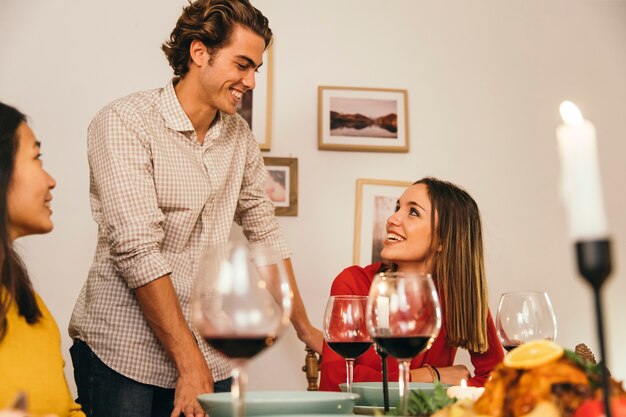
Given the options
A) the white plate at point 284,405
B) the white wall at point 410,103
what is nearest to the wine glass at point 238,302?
the white plate at point 284,405

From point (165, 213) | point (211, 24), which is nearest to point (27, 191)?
point (165, 213)

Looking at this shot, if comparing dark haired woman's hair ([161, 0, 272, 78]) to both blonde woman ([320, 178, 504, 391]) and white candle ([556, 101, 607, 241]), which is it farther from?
white candle ([556, 101, 607, 241])

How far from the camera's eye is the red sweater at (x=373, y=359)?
1.67 metres

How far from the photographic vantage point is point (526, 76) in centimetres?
296

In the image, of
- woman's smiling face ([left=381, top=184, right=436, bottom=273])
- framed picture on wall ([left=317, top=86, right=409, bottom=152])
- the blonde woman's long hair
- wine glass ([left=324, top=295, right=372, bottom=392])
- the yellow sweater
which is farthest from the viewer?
framed picture on wall ([left=317, top=86, right=409, bottom=152])

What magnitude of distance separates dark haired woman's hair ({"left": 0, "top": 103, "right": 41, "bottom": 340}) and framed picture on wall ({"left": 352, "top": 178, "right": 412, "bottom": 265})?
5.15 ft

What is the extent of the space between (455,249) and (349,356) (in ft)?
2.81

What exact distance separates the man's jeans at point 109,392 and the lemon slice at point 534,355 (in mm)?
1231

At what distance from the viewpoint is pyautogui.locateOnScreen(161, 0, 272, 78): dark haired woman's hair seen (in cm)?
200

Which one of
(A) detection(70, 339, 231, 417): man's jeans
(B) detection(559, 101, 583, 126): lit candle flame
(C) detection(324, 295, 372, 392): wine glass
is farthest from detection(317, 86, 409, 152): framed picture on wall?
(B) detection(559, 101, 583, 126): lit candle flame

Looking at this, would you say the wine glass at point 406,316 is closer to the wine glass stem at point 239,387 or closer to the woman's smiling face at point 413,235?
the wine glass stem at point 239,387

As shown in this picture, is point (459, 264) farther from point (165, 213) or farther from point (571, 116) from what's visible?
point (571, 116)

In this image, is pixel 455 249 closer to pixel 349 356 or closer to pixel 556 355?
pixel 349 356

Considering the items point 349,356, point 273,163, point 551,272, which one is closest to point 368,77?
point 273,163
